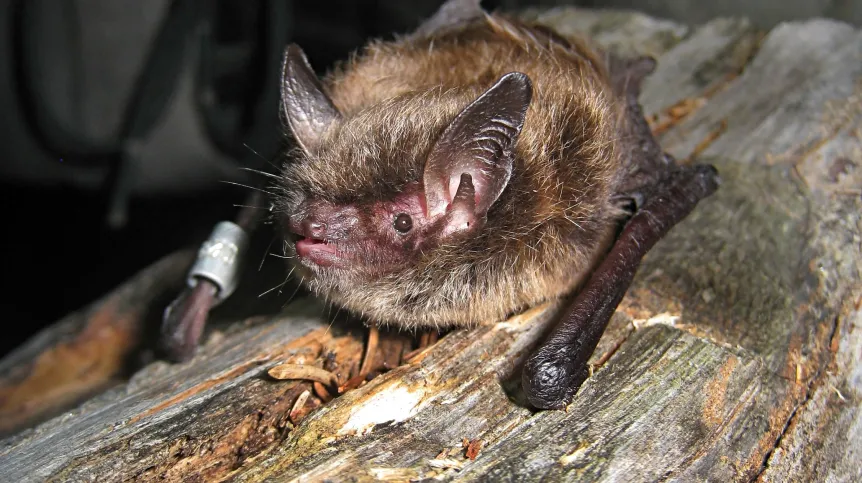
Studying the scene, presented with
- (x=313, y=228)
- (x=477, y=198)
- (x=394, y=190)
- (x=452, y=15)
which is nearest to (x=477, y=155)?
(x=477, y=198)

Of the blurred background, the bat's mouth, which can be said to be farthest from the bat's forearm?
the blurred background

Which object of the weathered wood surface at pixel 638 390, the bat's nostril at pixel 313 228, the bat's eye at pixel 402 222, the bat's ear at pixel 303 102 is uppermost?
the bat's ear at pixel 303 102

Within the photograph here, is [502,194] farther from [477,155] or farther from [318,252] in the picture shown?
[318,252]

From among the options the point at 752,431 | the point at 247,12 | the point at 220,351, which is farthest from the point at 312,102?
the point at 247,12

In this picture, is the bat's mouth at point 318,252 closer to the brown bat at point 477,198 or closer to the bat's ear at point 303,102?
the brown bat at point 477,198

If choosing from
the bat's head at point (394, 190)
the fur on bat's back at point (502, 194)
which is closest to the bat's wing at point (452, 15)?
the fur on bat's back at point (502, 194)

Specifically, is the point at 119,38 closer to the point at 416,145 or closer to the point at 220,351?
the point at 220,351
